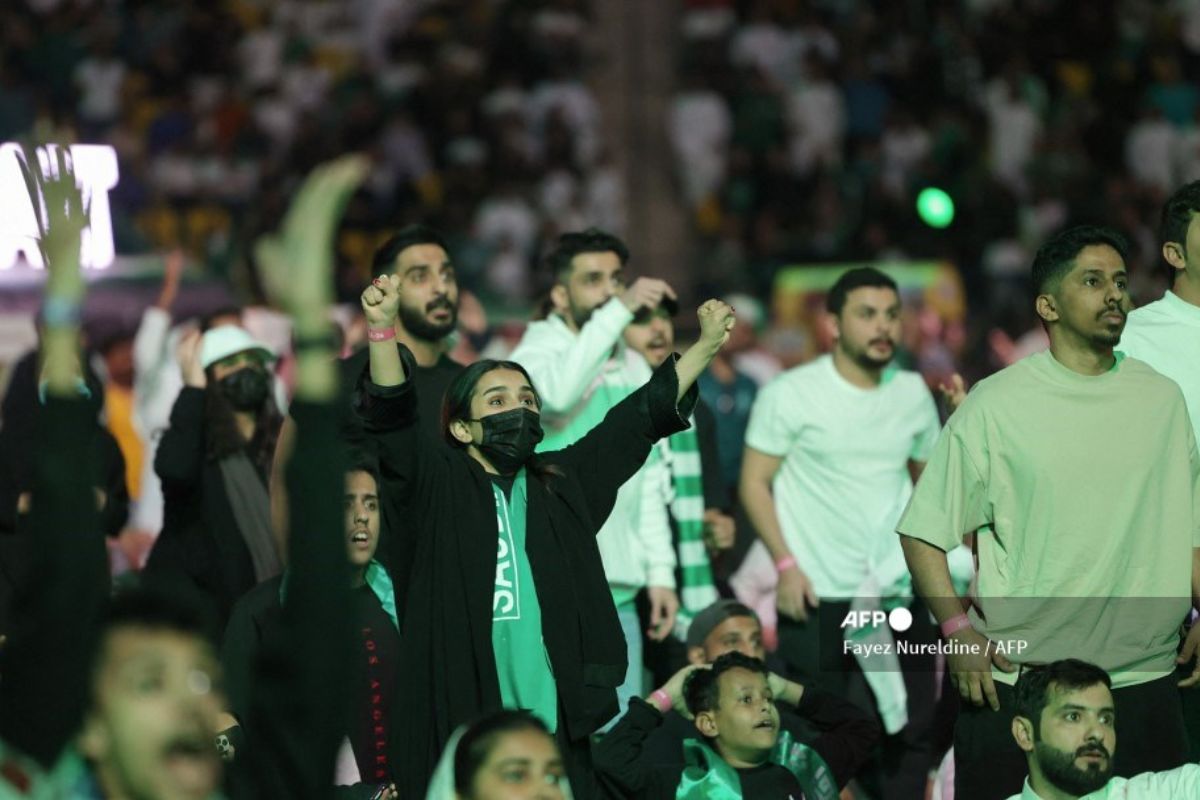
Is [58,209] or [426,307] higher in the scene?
[426,307]

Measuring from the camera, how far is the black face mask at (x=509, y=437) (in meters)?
5.64

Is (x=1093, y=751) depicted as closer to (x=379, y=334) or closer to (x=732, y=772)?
(x=732, y=772)

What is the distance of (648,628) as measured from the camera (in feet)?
24.8

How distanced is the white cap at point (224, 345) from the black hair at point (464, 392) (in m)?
2.27

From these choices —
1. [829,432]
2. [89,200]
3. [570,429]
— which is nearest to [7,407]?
[570,429]

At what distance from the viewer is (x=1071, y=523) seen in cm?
575

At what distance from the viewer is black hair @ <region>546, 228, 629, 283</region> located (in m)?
7.70

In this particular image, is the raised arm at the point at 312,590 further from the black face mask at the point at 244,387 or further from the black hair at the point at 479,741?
the black face mask at the point at 244,387

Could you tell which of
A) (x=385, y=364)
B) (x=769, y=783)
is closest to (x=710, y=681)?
(x=769, y=783)

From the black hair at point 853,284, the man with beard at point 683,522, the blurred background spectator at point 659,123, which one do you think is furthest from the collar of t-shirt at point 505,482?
the blurred background spectator at point 659,123

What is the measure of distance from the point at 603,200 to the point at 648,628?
884 centimetres

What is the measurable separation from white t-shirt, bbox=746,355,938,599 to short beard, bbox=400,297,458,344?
1.33m

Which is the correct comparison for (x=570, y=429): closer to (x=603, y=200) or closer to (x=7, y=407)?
(x=7, y=407)

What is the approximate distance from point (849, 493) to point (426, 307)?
1729 millimetres
